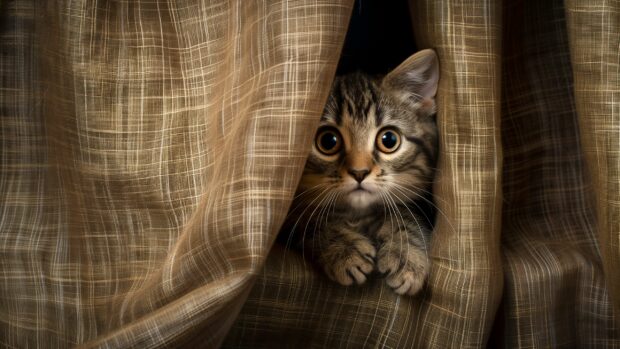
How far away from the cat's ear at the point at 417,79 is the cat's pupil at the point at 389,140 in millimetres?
87

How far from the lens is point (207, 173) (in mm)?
912

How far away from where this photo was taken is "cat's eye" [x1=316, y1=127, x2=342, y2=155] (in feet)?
3.50

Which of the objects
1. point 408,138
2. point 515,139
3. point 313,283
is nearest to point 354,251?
point 313,283

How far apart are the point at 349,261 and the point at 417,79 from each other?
14.5 inches

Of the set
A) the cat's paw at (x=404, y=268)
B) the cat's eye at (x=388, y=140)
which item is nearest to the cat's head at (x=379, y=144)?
the cat's eye at (x=388, y=140)

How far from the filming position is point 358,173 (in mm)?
1018

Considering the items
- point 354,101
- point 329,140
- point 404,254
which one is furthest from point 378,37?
point 404,254

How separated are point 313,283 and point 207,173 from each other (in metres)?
0.26

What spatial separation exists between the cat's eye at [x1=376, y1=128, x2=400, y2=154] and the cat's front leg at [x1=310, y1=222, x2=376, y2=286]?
0.57 feet

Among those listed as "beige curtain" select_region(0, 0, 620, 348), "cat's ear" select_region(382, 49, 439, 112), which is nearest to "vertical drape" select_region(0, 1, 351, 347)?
"beige curtain" select_region(0, 0, 620, 348)

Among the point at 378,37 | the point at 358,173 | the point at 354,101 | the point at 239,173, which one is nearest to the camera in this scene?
the point at 239,173

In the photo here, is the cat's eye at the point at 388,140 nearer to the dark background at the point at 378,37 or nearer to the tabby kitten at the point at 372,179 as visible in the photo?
the tabby kitten at the point at 372,179

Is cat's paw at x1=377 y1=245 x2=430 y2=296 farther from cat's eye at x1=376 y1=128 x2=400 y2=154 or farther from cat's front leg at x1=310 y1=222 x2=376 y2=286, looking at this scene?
cat's eye at x1=376 y1=128 x2=400 y2=154

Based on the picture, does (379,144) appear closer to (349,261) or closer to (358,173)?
(358,173)
